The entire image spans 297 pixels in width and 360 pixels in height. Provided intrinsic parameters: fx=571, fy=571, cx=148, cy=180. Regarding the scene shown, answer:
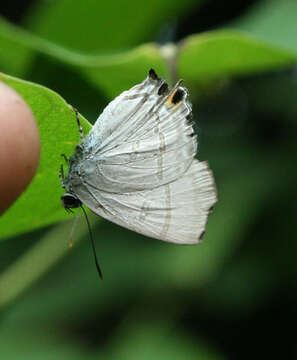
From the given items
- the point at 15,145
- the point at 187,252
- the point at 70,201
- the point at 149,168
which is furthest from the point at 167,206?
the point at 187,252

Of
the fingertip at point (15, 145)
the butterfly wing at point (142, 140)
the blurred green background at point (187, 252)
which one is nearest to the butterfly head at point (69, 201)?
the butterfly wing at point (142, 140)

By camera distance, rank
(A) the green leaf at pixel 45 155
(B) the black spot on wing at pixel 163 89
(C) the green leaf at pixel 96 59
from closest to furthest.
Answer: (A) the green leaf at pixel 45 155 → (B) the black spot on wing at pixel 163 89 → (C) the green leaf at pixel 96 59

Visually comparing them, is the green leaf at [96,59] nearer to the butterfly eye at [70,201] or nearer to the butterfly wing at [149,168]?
the butterfly wing at [149,168]

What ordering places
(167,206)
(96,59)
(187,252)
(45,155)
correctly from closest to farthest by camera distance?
(45,155) → (167,206) → (96,59) → (187,252)

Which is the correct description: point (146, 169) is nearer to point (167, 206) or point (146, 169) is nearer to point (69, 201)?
point (167, 206)

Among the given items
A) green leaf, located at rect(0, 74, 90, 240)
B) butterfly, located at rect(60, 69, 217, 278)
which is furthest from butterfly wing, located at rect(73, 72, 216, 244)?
green leaf, located at rect(0, 74, 90, 240)

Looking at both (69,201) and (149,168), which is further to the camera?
(149,168)
